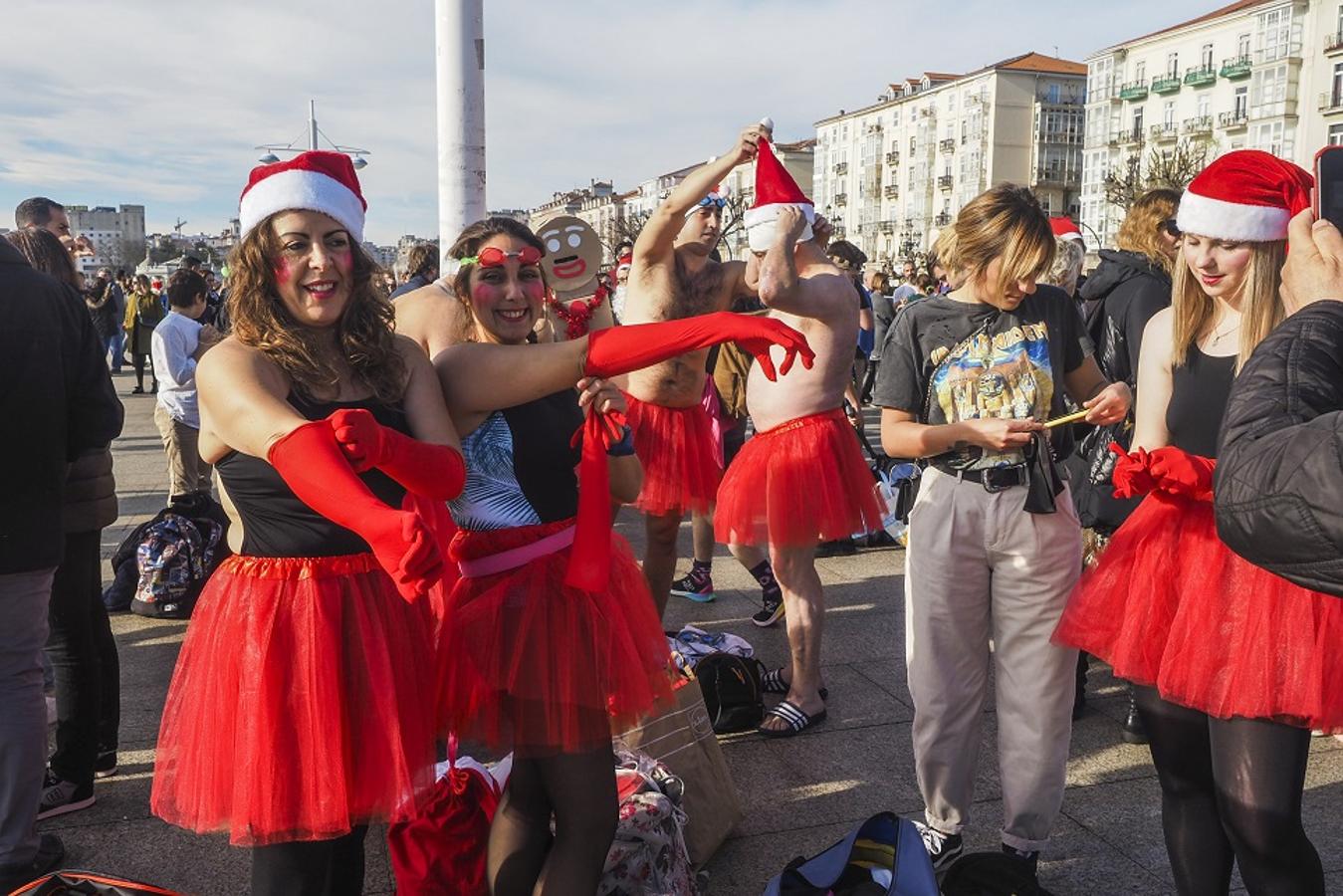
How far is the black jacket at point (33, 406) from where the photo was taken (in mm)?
2922

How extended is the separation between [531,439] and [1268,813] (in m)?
1.89

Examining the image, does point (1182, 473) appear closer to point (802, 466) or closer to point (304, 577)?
point (802, 466)

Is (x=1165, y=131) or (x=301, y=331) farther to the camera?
(x=1165, y=131)

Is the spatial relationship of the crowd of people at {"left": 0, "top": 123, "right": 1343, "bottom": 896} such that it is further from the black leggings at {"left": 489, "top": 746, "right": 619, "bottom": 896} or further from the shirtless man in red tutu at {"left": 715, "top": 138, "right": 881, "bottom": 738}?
the shirtless man in red tutu at {"left": 715, "top": 138, "right": 881, "bottom": 738}

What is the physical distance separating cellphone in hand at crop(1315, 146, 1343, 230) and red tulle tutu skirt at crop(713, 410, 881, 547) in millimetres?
2686

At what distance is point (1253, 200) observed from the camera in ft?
8.23

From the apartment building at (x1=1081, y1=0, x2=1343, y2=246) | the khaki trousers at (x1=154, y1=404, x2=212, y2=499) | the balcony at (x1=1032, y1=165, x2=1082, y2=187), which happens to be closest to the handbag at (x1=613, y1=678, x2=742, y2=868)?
the khaki trousers at (x1=154, y1=404, x2=212, y2=499)

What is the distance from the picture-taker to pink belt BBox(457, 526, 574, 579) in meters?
2.40

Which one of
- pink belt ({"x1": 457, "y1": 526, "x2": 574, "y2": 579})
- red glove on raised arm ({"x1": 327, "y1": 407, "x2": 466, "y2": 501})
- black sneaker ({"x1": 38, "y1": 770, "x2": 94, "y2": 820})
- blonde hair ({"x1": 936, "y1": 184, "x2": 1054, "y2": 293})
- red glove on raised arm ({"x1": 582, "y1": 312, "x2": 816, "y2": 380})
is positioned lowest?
black sneaker ({"x1": 38, "y1": 770, "x2": 94, "y2": 820})

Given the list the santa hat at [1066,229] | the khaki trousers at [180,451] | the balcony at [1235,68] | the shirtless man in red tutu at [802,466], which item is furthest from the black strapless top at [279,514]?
the balcony at [1235,68]

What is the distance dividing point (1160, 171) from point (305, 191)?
4504 cm

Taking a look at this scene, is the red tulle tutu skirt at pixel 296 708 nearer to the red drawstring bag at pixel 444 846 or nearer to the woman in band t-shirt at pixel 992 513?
the red drawstring bag at pixel 444 846

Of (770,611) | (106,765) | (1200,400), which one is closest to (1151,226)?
(1200,400)

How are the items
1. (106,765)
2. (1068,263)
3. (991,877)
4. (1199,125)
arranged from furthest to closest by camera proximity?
(1199,125), (1068,263), (106,765), (991,877)
